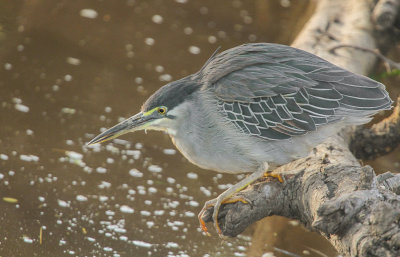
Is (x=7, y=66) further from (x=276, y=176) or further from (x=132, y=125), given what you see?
(x=276, y=176)

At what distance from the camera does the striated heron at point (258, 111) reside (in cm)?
439

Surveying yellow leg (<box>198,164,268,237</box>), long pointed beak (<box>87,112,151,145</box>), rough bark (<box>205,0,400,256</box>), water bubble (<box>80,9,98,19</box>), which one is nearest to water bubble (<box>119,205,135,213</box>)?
long pointed beak (<box>87,112,151,145</box>)

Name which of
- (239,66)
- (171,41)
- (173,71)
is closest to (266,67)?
(239,66)

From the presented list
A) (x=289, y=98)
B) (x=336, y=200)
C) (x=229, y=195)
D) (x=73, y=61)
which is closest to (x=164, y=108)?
(x=229, y=195)

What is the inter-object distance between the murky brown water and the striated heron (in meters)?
1.07

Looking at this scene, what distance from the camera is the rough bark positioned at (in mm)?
3244

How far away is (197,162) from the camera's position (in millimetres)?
4512

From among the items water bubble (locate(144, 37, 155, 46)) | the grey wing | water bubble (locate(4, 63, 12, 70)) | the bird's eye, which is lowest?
water bubble (locate(4, 63, 12, 70))

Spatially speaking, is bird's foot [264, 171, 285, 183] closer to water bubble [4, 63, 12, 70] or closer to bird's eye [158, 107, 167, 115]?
bird's eye [158, 107, 167, 115]

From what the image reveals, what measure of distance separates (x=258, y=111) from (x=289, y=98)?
0.24 metres

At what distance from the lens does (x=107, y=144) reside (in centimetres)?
627

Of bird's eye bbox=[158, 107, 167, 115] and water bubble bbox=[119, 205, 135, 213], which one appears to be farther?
water bubble bbox=[119, 205, 135, 213]

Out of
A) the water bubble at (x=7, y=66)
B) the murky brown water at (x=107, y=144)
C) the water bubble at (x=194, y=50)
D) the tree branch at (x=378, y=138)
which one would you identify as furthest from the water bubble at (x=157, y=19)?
the tree branch at (x=378, y=138)

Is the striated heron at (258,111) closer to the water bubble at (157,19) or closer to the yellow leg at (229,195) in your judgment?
the yellow leg at (229,195)
